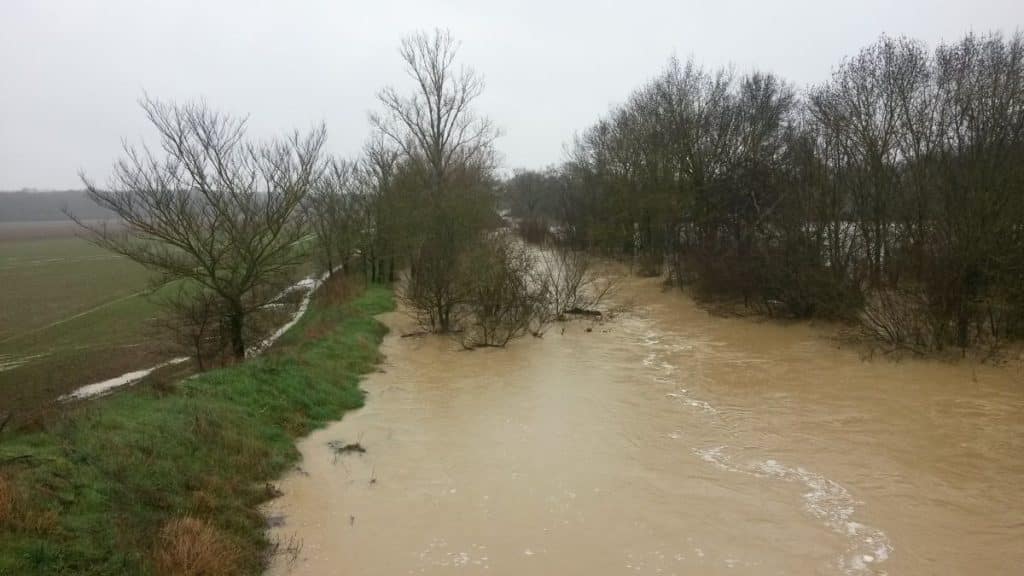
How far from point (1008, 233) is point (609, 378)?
A: 9092 millimetres

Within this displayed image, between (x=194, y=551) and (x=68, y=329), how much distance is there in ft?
72.6

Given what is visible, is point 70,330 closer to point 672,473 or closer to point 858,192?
point 672,473

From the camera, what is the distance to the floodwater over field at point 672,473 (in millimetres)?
6625

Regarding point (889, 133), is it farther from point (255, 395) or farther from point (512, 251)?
point (255, 395)

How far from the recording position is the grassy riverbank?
564 centimetres

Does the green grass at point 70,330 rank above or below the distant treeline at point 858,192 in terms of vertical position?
below

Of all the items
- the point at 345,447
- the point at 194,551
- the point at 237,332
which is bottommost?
the point at 345,447

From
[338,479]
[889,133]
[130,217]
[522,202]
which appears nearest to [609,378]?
[338,479]

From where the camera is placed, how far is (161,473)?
7.59 metres

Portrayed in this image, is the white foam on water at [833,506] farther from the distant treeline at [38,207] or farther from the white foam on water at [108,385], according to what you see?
the distant treeline at [38,207]

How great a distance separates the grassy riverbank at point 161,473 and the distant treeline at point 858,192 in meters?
12.6

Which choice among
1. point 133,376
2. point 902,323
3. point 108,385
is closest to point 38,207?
point 133,376

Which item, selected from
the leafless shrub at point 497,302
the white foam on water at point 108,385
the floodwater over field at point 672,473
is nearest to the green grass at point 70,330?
the white foam on water at point 108,385

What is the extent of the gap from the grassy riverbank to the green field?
4917mm
